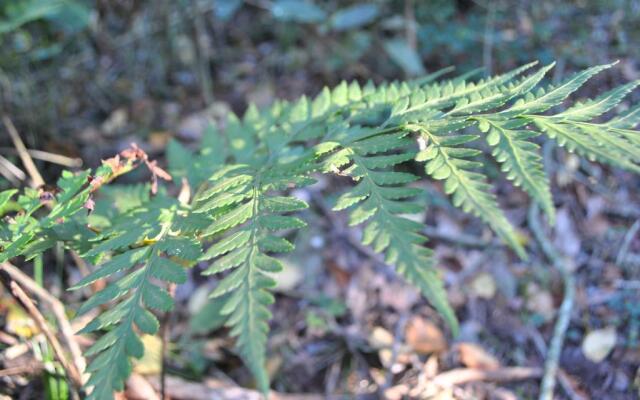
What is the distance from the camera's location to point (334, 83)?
3518 mm

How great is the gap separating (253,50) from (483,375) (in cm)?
286

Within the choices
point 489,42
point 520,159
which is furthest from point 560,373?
point 489,42

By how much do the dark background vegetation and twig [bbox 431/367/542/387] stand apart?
0.04m

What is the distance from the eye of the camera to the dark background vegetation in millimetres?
2260

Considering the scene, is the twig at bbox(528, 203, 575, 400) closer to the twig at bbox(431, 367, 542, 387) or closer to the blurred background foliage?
the twig at bbox(431, 367, 542, 387)

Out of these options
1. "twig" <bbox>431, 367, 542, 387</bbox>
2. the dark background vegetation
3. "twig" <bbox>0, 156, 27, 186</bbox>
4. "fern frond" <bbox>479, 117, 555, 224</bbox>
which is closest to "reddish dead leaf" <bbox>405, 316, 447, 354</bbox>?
the dark background vegetation

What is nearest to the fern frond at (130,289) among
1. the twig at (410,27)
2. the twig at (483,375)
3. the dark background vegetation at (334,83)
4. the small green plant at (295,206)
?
the small green plant at (295,206)

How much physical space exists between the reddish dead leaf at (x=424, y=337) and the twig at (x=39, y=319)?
4.37 feet

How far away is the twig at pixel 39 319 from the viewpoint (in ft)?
4.51

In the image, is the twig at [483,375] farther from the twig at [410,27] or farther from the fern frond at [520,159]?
the twig at [410,27]

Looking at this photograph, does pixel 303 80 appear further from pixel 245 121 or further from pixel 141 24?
pixel 245 121

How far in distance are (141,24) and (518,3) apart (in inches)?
106

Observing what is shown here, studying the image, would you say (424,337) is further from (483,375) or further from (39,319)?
(39,319)

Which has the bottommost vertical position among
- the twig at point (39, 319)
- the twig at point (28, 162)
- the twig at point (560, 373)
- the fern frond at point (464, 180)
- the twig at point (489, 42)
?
the twig at point (560, 373)
